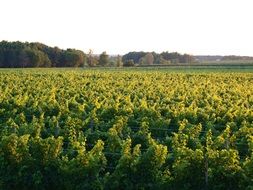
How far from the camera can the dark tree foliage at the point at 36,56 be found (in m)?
94.2

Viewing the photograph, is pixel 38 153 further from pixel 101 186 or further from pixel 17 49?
pixel 17 49

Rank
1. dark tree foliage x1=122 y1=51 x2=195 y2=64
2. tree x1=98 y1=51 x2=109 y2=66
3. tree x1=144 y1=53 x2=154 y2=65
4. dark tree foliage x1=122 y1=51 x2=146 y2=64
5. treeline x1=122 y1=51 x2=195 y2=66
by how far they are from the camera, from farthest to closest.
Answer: dark tree foliage x1=122 y1=51 x2=146 y2=64, dark tree foliage x1=122 y1=51 x2=195 y2=64, treeline x1=122 y1=51 x2=195 y2=66, tree x1=144 y1=53 x2=154 y2=65, tree x1=98 y1=51 x2=109 y2=66

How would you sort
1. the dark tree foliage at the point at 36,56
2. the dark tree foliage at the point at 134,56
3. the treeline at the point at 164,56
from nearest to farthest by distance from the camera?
the dark tree foliage at the point at 36,56
the treeline at the point at 164,56
the dark tree foliage at the point at 134,56

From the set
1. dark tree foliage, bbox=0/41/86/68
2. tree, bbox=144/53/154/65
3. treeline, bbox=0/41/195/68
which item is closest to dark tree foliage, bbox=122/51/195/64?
tree, bbox=144/53/154/65

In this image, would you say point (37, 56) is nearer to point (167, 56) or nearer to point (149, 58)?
point (149, 58)

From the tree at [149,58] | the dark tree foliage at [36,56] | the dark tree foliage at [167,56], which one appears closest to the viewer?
the dark tree foliage at [36,56]

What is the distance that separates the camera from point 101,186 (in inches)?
391

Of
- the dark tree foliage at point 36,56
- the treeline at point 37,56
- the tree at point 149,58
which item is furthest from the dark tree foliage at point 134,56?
the dark tree foliage at point 36,56

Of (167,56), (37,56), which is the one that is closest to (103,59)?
(37,56)

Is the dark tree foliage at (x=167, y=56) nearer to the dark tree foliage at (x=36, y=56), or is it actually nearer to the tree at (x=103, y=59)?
the tree at (x=103, y=59)

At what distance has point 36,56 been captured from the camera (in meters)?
94.6

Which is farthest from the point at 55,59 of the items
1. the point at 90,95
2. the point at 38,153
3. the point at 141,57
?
the point at 38,153

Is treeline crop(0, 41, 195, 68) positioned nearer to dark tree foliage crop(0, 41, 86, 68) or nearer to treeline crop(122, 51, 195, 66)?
dark tree foliage crop(0, 41, 86, 68)

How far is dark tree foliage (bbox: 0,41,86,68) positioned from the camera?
94.2m
